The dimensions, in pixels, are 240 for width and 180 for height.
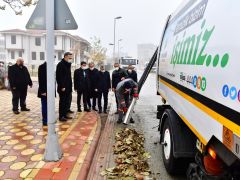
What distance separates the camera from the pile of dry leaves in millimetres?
4527

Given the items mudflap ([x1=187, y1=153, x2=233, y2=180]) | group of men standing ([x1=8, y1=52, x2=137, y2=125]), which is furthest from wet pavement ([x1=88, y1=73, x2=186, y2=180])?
mudflap ([x1=187, y1=153, x2=233, y2=180])

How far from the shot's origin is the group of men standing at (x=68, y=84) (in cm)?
764

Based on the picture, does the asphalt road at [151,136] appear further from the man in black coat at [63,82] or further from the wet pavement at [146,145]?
the man in black coat at [63,82]

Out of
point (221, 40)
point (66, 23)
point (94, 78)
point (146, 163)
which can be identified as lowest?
point (146, 163)

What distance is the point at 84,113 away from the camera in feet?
30.1

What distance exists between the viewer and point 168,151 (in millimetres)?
4543

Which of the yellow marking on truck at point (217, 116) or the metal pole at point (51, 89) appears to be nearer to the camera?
the yellow marking on truck at point (217, 116)

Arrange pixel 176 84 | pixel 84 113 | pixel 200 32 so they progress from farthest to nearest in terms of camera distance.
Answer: pixel 84 113 < pixel 176 84 < pixel 200 32

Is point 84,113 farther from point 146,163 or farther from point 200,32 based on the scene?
point 200,32

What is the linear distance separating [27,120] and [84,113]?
199cm

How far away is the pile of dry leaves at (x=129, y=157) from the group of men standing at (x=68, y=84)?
159 centimetres

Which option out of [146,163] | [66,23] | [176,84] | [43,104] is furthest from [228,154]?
[43,104]

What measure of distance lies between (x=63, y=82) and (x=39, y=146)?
249cm

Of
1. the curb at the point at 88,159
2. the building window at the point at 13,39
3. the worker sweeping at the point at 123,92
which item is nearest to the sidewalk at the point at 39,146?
the curb at the point at 88,159
